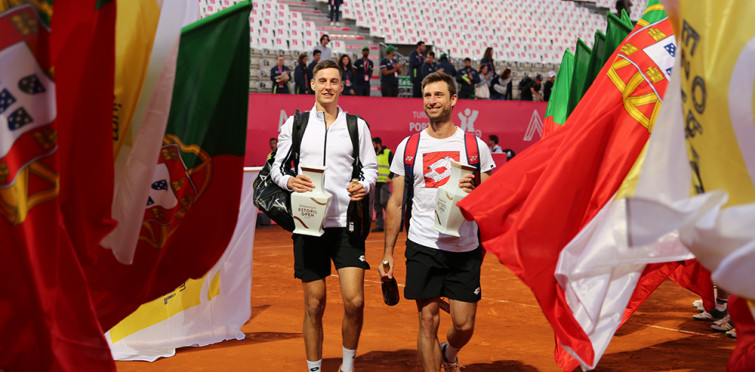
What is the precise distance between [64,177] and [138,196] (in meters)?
0.58

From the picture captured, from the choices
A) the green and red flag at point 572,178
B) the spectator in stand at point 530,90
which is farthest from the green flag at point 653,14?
the spectator in stand at point 530,90

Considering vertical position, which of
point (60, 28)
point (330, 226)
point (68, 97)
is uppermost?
point (60, 28)

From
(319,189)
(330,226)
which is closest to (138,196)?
(319,189)

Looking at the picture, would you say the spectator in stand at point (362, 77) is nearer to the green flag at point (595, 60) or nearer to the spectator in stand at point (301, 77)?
the spectator in stand at point (301, 77)

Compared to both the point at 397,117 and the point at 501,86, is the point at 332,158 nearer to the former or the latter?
the point at 397,117

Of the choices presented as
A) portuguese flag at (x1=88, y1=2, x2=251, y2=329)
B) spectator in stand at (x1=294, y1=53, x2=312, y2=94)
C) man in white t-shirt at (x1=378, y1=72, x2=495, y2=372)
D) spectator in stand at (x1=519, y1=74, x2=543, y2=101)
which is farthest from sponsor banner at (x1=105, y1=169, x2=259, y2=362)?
spectator in stand at (x1=519, y1=74, x2=543, y2=101)

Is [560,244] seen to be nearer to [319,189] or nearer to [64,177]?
[319,189]

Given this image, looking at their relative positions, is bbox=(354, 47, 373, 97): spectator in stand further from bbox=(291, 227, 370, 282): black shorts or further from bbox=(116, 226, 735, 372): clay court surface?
bbox=(291, 227, 370, 282): black shorts

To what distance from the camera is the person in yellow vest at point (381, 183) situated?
1781 centimetres

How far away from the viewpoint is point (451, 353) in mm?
6121

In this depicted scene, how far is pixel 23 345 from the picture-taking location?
9.66ft

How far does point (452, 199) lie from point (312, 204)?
986 mm

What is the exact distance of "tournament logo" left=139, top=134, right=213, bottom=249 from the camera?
409cm

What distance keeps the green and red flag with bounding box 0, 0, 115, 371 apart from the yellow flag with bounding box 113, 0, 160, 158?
0.98 ft
